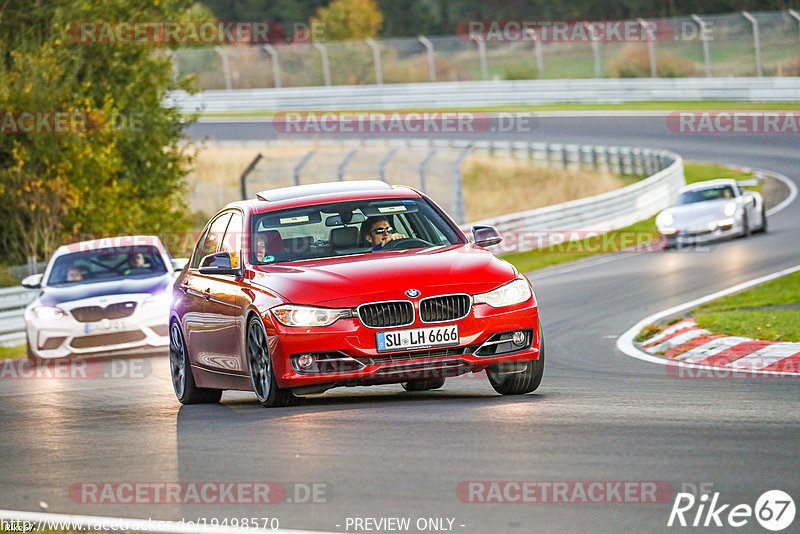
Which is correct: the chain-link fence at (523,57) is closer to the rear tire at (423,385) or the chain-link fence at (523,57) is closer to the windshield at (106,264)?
the windshield at (106,264)

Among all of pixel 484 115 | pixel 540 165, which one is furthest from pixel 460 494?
pixel 484 115

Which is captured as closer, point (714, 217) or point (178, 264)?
point (178, 264)

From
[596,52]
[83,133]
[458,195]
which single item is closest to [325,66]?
[596,52]

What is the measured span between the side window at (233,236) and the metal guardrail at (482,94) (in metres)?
37.6

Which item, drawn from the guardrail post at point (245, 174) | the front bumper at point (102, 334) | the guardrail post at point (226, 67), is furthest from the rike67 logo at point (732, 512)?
the guardrail post at point (226, 67)

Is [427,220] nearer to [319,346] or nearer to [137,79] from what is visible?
[319,346]

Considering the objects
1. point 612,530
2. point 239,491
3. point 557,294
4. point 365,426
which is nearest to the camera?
point 612,530

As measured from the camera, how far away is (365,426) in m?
8.46

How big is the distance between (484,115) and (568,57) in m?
4.82

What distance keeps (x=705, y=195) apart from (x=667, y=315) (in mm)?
10540

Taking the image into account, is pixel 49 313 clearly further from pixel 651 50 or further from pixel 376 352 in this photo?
pixel 651 50

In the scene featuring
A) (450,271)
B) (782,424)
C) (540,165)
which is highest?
(450,271)

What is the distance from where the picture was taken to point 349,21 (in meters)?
76.4

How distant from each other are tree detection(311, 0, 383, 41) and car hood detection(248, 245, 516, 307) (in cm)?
6741
